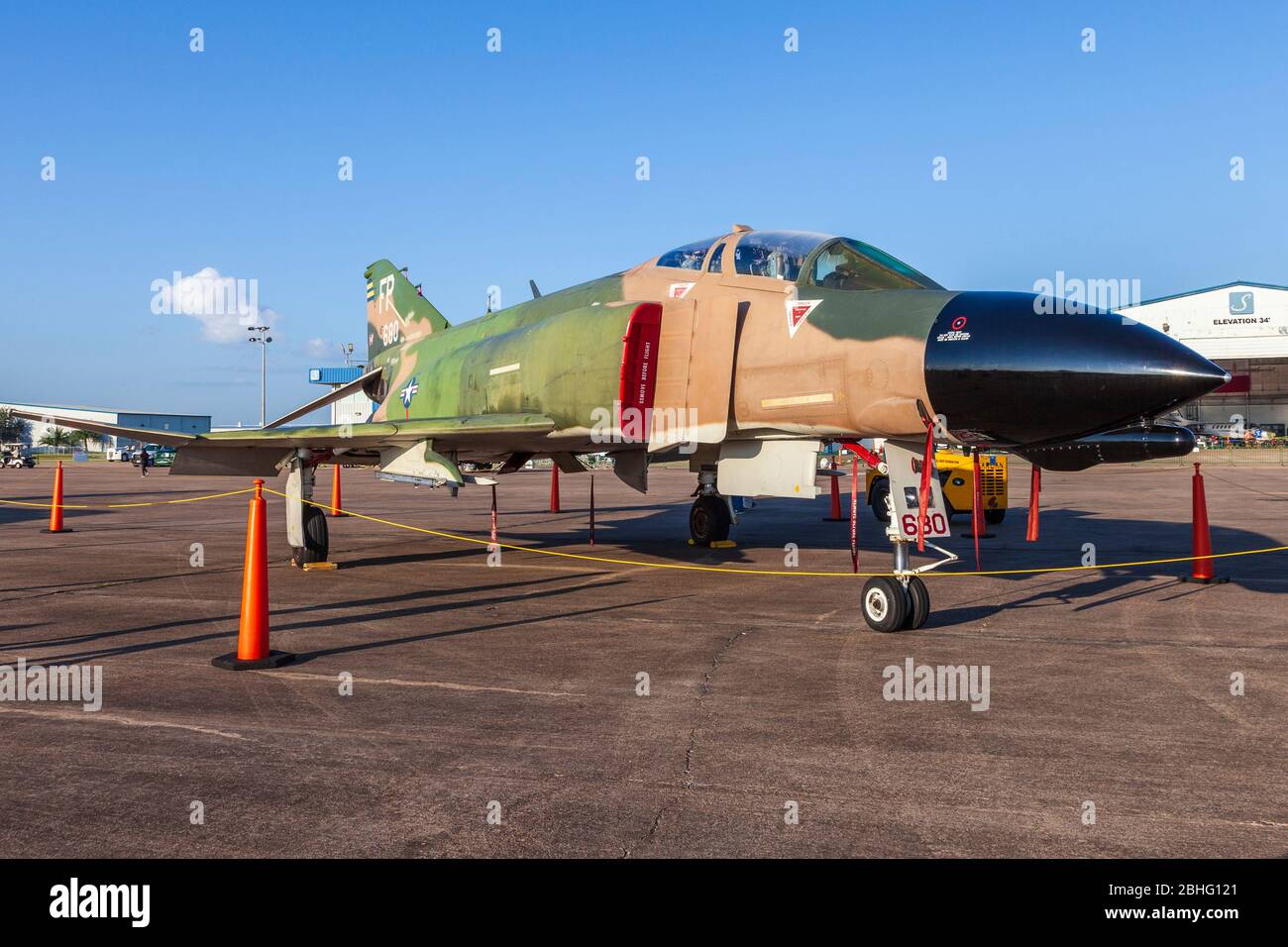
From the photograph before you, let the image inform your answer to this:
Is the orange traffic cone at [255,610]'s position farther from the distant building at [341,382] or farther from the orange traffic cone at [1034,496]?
the distant building at [341,382]

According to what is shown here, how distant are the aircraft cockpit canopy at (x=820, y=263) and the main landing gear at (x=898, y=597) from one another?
1.87 meters

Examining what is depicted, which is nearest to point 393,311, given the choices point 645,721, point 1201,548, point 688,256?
point 688,256

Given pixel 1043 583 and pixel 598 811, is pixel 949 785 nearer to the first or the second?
pixel 598 811

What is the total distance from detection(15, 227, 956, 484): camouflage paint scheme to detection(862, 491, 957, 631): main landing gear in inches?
38.5

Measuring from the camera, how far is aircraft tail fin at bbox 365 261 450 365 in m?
16.7

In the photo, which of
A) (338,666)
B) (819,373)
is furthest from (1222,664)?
(338,666)

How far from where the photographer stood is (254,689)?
5699 millimetres

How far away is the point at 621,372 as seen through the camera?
29.7 feet

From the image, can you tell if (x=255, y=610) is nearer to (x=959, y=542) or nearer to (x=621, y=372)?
(x=621, y=372)

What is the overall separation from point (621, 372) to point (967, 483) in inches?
393

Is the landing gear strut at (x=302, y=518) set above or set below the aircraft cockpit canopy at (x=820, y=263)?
below

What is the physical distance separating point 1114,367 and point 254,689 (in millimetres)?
5586

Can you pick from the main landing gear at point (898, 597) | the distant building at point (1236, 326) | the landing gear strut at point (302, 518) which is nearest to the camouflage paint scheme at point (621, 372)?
the landing gear strut at point (302, 518)

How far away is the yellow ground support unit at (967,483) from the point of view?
1694cm
